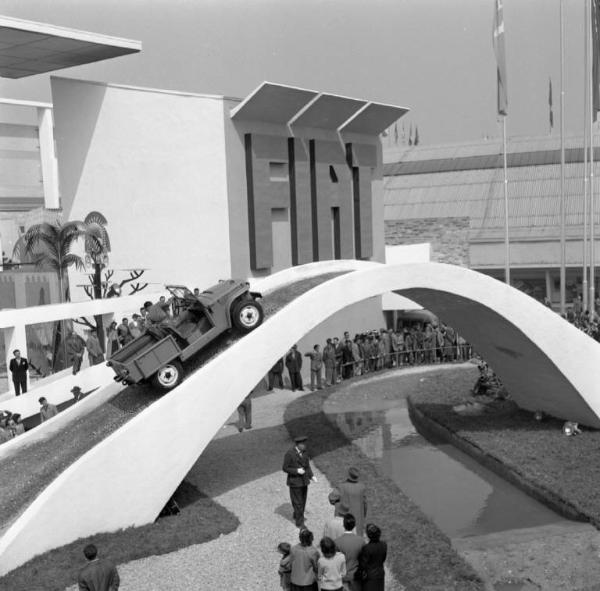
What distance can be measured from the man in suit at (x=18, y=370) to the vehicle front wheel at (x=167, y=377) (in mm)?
7337

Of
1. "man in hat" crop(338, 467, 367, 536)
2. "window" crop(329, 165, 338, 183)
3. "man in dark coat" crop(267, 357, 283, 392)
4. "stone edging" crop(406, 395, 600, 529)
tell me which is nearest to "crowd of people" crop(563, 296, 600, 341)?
"stone edging" crop(406, 395, 600, 529)

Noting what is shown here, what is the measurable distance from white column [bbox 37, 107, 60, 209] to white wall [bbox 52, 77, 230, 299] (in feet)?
33.3

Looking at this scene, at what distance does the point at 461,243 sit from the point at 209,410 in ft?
122

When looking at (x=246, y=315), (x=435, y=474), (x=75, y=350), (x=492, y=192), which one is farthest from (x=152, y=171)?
(x=492, y=192)

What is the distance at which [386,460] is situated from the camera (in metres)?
19.8

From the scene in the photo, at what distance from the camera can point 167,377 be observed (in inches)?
616

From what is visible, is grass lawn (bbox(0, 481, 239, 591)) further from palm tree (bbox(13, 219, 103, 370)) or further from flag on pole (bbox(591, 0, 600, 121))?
flag on pole (bbox(591, 0, 600, 121))

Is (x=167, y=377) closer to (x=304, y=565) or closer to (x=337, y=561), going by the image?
(x=304, y=565)

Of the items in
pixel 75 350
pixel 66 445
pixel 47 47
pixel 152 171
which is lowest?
pixel 66 445

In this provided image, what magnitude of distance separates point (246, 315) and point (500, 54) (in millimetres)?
21701

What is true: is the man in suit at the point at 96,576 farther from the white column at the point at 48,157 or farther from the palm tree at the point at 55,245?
the white column at the point at 48,157

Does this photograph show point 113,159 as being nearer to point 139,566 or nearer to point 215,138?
point 215,138

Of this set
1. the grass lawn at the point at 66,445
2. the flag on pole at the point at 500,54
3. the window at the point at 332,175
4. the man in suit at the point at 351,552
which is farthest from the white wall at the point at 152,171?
the man in suit at the point at 351,552

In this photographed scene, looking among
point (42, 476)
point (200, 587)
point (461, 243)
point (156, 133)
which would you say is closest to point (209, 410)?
point (42, 476)
